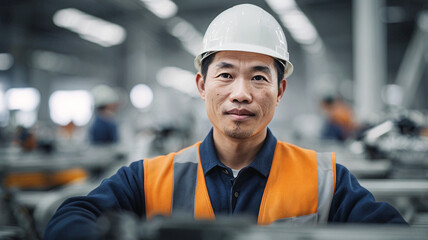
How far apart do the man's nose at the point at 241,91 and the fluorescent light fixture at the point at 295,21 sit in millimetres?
7780

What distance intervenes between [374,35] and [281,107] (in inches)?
380

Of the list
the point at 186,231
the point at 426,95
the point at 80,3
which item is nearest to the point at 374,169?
the point at 186,231

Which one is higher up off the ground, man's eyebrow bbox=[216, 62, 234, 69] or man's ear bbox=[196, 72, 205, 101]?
man's eyebrow bbox=[216, 62, 234, 69]

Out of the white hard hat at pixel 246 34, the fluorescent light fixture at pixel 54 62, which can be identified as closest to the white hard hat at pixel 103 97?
the white hard hat at pixel 246 34

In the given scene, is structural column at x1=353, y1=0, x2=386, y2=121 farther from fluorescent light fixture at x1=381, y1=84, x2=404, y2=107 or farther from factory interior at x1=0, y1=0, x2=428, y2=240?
fluorescent light fixture at x1=381, y1=84, x2=404, y2=107

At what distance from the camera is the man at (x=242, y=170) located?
1366 mm

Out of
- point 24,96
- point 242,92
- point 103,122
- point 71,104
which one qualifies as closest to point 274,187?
point 242,92

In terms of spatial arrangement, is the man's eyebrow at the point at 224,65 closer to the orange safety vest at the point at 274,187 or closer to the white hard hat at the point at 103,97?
the orange safety vest at the point at 274,187

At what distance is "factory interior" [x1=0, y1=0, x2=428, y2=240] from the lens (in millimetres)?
2104

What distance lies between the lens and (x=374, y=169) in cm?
278

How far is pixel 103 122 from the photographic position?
207 inches

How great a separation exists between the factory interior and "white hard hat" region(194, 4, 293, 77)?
0.61 m

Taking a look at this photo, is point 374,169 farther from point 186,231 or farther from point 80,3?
point 80,3

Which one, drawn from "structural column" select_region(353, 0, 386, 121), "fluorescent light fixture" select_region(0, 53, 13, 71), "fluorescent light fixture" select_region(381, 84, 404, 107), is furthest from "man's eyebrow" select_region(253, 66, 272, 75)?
"fluorescent light fixture" select_region(0, 53, 13, 71)
